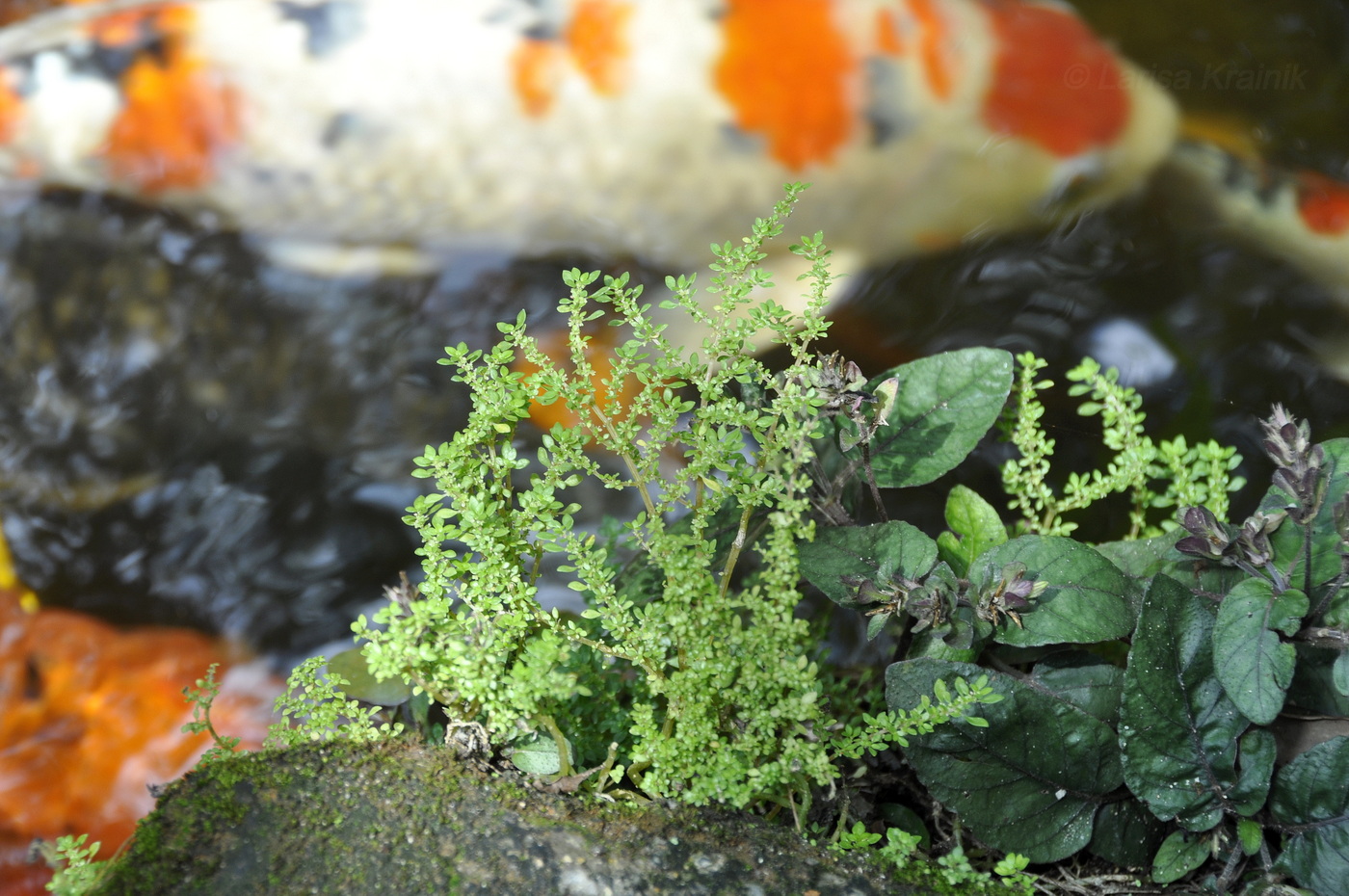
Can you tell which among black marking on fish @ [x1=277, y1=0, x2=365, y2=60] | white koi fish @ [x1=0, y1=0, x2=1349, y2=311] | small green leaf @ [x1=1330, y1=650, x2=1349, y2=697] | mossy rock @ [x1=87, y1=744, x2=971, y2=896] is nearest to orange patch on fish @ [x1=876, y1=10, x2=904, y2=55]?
white koi fish @ [x1=0, y1=0, x2=1349, y2=311]

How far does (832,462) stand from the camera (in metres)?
1.20

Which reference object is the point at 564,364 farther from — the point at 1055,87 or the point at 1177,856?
the point at 1177,856

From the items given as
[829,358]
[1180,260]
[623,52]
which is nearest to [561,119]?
[623,52]

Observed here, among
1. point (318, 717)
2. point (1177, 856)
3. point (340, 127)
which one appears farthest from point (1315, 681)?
point (340, 127)

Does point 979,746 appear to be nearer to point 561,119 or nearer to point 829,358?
point 829,358

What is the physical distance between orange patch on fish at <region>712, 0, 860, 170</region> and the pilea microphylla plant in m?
0.80

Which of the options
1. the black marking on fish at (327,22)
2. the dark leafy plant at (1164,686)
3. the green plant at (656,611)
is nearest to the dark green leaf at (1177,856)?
the dark leafy plant at (1164,686)

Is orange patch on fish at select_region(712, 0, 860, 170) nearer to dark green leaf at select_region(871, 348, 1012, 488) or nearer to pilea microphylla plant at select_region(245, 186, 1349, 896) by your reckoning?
dark green leaf at select_region(871, 348, 1012, 488)

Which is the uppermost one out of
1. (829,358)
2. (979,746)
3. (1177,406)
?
(829,358)

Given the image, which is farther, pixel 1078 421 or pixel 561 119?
pixel 561 119

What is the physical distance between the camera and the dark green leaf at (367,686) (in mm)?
1063

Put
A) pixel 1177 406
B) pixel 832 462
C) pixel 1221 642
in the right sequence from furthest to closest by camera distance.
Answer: pixel 1177 406 → pixel 832 462 → pixel 1221 642

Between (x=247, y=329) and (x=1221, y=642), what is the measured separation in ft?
5.19

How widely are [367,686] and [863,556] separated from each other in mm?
568
